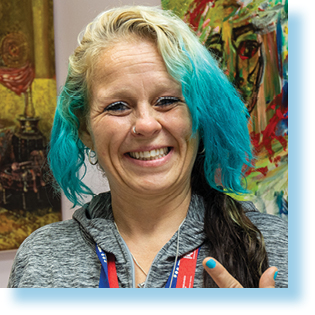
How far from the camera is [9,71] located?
1032 millimetres

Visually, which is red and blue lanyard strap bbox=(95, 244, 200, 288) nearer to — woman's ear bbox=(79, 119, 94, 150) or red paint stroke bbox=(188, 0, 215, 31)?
woman's ear bbox=(79, 119, 94, 150)

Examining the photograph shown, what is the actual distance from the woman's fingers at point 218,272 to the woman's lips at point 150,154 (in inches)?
10.6

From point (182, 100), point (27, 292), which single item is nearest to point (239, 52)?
point (182, 100)

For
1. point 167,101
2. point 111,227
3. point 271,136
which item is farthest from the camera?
point 271,136

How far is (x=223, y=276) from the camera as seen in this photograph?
0.65 meters

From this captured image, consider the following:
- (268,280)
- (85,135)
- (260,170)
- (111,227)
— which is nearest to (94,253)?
(111,227)

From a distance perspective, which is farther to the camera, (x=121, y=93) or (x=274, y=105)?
(x=274, y=105)

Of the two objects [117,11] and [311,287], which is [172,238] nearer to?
[311,287]

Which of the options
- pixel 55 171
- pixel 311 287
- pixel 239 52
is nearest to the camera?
pixel 311 287

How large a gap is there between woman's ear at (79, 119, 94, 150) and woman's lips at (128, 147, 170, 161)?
166mm

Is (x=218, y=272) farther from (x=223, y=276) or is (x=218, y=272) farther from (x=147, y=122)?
(x=147, y=122)

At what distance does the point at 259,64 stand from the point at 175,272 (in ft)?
2.36

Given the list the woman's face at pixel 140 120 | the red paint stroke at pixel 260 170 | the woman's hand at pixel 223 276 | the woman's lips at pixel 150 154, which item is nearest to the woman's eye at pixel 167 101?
the woman's face at pixel 140 120

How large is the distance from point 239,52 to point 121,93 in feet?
1.69
